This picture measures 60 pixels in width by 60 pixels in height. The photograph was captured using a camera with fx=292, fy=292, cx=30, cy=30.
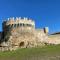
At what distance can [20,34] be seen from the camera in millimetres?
41781

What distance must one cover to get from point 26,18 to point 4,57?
18.5 metres

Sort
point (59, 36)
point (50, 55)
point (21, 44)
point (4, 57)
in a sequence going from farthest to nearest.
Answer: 1. point (59, 36)
2. point (21, 44)
3. point (4, 57)
4. point (50, 55)

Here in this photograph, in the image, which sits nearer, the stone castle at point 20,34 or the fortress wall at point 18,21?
the stone castle at point 20,34

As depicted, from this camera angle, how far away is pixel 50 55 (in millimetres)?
22844

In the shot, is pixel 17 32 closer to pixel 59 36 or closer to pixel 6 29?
pixel 6 29

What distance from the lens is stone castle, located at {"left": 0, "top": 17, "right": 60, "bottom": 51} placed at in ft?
136

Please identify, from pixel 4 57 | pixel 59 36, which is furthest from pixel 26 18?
pixel 4 57

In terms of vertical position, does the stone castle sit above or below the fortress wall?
below

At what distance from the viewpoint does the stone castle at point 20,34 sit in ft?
136

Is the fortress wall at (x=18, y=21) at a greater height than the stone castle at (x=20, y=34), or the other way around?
the fortress wall at (x=18, y=21)

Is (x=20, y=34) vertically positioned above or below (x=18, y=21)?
below

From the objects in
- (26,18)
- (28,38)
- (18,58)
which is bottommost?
(18,58)

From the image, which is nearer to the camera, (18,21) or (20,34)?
(20,34)

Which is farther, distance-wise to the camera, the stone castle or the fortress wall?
the fortress wall
